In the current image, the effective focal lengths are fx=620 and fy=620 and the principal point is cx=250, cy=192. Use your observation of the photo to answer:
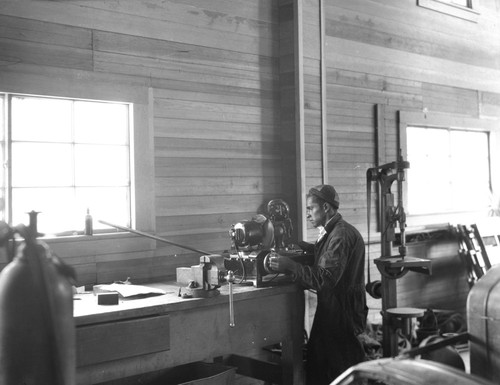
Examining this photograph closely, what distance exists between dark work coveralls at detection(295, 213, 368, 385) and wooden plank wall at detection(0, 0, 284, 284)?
1.19m

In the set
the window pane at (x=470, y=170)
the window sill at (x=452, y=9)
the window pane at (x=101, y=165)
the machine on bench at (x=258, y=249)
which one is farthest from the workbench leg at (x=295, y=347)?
the window sill at (x=452, y=9)

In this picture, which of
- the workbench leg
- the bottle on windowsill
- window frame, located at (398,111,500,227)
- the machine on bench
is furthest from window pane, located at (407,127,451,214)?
the bottle on windowsill

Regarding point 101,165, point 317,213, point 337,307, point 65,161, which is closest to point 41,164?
point 65,161

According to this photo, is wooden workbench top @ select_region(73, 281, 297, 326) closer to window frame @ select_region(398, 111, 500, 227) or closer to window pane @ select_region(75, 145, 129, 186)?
window pane @ select_region(75, 145, 129, 186)

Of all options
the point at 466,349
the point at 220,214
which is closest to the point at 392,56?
the point at 220,214

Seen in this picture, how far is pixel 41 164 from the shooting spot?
438cm

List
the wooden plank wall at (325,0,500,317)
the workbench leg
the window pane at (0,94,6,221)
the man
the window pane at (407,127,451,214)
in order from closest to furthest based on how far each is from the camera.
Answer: the window pane at (0,94,6,221), the man, the workbench leg, the wooden plank wall at (325,0,500,317), the window pane at (407,127,451,214)

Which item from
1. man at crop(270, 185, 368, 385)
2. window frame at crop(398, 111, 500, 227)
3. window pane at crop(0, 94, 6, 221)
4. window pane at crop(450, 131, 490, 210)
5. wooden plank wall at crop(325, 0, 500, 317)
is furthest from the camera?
window pane at crop(450, 131, 490, 210)

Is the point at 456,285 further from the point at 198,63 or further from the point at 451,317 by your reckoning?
the point at 198,63

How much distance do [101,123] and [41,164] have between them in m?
0.56

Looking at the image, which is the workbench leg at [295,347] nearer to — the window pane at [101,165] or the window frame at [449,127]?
the window pane at [101,165]

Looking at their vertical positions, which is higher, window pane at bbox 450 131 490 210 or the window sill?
the window sill

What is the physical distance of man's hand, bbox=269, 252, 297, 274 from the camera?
4.21 m

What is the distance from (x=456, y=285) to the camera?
732cm
